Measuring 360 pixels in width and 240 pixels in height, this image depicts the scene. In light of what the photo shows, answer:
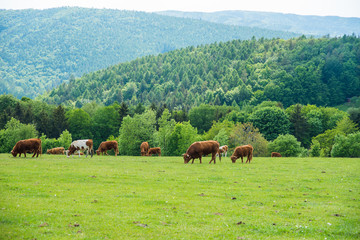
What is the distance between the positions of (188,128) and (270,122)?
117 ft

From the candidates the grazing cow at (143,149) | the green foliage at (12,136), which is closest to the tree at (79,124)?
the green foliage at (12,136)

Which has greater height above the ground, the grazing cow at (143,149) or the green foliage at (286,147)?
the grazing cow at (143,149)

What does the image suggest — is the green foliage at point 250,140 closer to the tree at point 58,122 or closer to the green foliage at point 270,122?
the green foliage at point 270,122

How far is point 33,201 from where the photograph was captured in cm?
1816

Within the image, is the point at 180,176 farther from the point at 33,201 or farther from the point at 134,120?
the point at 134,120

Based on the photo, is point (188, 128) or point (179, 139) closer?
point (179, 139)

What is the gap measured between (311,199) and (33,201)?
15112mm

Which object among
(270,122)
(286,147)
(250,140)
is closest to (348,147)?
(286,147)

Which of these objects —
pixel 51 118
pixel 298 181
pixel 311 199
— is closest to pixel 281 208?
pixel 311 199

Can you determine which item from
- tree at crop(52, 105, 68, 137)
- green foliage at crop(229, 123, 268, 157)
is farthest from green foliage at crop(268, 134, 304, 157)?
tree at crop(52, 105, 68, 137)

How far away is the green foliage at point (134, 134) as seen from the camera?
293 ft

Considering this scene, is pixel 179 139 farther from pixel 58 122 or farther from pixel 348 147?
pixel 58 122

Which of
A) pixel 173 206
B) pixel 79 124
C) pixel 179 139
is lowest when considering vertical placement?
pixel 79 124

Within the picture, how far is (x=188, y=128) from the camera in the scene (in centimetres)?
9100
